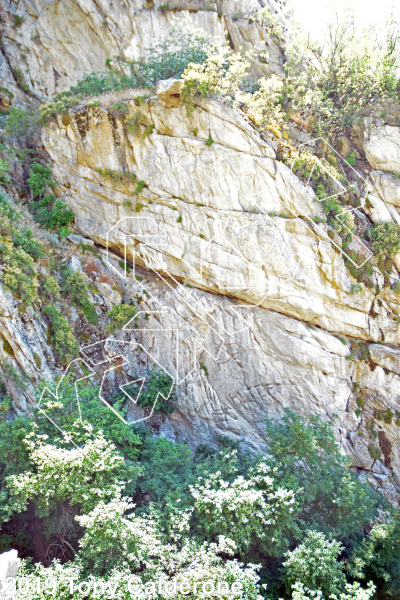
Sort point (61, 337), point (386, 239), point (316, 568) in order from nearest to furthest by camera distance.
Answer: point (316, 568) → point (61, 337) → point (386, 239)

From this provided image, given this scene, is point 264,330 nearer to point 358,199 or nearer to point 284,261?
point 284,261

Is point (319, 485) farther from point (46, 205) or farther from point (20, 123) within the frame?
point (20, 123)

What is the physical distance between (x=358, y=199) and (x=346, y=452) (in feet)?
33.4

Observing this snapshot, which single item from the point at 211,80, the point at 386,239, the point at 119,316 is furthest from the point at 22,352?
the point at 386,239

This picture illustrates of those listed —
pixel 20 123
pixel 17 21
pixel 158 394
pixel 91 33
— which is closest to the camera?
pixel 158 394

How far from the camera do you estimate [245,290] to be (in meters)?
15.6

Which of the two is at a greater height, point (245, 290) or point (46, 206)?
point (46, 206)

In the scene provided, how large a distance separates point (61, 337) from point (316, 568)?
34.1ft

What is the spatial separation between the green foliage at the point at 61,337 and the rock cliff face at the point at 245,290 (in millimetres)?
2121

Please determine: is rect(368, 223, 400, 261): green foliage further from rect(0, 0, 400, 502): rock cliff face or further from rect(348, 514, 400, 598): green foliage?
rect(348, 514, 400, 598): green foliage

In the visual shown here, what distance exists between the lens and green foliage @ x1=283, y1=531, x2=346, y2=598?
349 inches

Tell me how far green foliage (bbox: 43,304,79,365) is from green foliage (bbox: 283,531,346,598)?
368 inches

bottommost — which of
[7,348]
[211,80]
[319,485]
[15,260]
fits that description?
[319,485]

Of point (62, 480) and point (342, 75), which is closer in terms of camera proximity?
point (62, 480)
